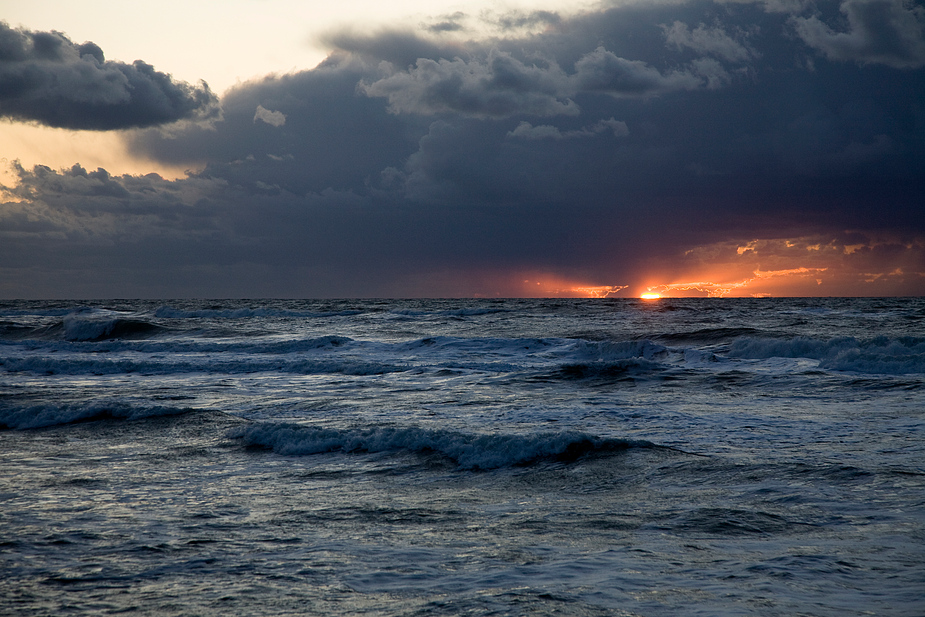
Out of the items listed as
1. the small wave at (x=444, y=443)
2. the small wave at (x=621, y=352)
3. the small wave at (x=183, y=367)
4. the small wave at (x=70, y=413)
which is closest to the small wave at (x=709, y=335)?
the small wave at (x=621, y=352)

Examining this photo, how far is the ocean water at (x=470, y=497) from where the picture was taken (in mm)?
4684

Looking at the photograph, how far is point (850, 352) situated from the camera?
63.7ft

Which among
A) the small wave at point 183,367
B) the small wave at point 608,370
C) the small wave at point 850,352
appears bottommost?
the small wave at point 183,367

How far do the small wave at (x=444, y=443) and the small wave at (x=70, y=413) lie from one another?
3.07 meters

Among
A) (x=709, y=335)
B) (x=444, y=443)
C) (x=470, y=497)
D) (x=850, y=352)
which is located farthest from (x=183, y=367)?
(x=709, y=335)

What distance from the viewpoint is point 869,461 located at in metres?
8.20

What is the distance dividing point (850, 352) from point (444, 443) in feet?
52.2

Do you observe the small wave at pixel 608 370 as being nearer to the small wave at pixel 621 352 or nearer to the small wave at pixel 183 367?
the small wave at pixel 621 352

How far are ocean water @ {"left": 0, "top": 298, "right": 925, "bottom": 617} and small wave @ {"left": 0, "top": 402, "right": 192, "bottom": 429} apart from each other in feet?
0.18

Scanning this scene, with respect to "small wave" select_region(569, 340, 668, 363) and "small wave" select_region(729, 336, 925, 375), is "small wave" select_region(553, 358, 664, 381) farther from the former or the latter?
"small wave" select_region(729, 336, 925, 375)

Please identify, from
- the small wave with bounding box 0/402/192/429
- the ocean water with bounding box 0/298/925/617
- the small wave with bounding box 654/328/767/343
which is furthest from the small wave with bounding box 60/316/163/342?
the small wave with bounding box 654/328/767/343

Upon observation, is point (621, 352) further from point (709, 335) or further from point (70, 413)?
point (70, 413)

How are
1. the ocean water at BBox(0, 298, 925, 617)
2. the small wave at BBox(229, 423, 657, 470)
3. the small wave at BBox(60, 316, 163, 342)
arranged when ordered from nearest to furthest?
1. the ocean water at BBox(0, 298, 925, 617)
2. the small wave at BBox(229, 423, 657, 470)
3. the small wave at BBox(60, 316, 163, 342)

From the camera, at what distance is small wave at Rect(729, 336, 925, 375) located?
710 inches
